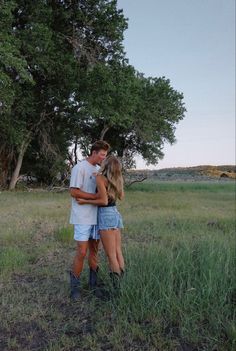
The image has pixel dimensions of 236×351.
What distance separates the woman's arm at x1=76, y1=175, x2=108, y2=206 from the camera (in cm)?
469

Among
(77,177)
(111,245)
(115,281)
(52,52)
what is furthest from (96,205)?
(52,52)

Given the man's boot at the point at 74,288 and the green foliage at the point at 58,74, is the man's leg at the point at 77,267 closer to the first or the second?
the man's boot at the point at 74,288

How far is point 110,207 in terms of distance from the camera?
193 inches

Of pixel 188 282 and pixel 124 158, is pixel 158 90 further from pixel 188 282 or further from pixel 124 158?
pixel 188 282

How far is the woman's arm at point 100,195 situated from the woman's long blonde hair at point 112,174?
0.09 metres

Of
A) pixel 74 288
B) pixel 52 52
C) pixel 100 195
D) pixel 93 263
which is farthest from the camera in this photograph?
pixel 52 52

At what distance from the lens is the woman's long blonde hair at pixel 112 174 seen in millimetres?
4781

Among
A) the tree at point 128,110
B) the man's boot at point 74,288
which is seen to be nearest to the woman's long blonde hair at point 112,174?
the man's boot at point 74,288

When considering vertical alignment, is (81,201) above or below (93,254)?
above

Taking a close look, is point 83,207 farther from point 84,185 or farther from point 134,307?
point 134,307

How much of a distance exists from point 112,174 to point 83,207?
1.77ft

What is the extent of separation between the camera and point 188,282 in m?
4.48

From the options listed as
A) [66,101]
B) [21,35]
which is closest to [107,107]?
[66,101]

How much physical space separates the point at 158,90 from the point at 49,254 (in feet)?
65.6
